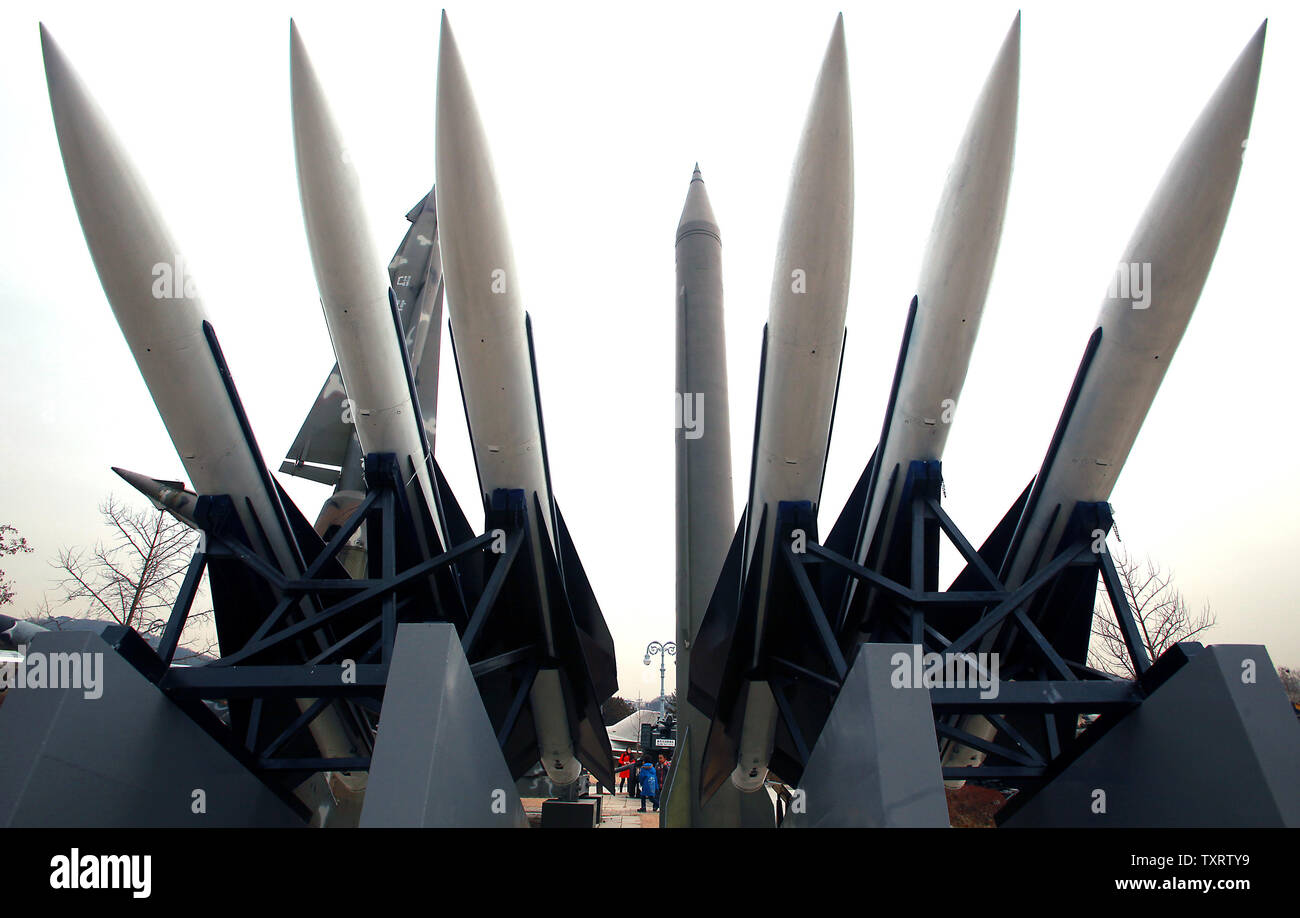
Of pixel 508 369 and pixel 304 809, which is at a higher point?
pixel 508 369

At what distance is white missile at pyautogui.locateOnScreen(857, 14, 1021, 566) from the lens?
13.4 ft

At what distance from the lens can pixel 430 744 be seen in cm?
304

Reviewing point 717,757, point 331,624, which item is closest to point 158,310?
point 331,624

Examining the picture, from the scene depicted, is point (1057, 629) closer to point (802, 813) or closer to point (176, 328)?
point (802, 813)

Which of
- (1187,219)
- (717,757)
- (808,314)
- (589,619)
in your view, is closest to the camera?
(1187,219)

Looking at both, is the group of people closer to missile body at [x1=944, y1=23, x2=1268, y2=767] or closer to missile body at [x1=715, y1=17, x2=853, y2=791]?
missile body at [x1=715, y1=17, x2=853, y2=791]

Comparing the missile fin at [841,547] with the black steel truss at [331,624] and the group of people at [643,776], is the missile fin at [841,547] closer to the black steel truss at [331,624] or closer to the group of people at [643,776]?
the black steel truss at [331,624]

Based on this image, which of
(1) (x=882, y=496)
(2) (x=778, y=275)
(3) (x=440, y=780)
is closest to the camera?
(3) (x=440, y=780)

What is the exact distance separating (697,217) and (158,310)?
6.12 metres

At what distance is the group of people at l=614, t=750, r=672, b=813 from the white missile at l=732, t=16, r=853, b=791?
12.0 m

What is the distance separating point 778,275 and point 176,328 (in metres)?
3.29

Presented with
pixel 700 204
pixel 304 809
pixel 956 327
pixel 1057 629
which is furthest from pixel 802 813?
pixel 700 204

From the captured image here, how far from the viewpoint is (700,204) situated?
9.01 metres
